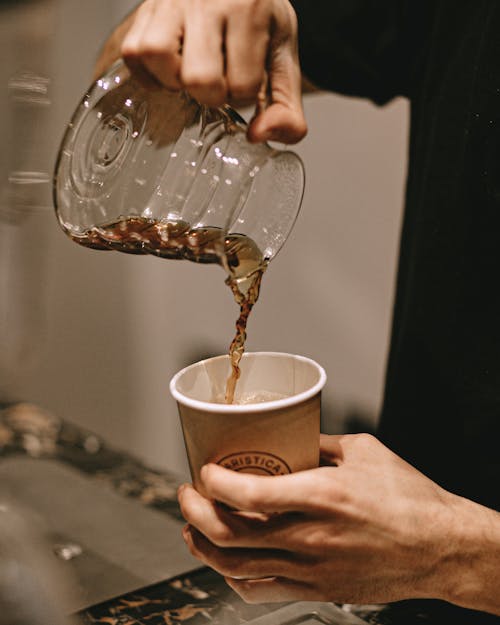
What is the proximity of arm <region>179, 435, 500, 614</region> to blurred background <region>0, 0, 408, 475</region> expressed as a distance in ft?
3.20

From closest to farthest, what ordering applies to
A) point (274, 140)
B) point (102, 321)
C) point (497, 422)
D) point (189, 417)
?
1. point (189, 417)
2. point (274, 140)
3. point (497, 422)
4. point (102, 321)

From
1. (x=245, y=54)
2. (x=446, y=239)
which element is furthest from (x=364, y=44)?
(x=245, y=54)

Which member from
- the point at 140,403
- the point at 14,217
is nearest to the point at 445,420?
the point at 14,217

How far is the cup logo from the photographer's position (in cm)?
67

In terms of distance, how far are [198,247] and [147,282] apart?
1888mm

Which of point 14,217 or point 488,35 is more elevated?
point 488,35

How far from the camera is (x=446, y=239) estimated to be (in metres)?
1.10

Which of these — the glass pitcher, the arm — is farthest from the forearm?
the glass pitcher

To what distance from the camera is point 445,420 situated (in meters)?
1.11

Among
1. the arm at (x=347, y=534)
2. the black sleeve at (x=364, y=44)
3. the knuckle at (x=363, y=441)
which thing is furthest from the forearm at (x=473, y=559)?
the black sleeve at (x=364, y=44)

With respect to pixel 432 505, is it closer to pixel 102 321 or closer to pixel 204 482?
pixel 204 482

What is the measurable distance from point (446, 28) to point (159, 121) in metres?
0.61

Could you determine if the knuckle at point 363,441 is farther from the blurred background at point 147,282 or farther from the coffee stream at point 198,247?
the blurred background at point 147,282

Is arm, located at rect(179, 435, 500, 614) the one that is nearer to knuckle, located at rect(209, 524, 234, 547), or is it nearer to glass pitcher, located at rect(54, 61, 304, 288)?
knuckle, located at rect(209, 524, 234, 547)
